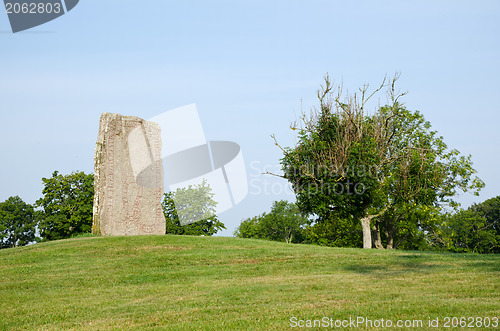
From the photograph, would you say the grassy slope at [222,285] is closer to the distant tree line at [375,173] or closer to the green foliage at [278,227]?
the distant tree line at [375,173]

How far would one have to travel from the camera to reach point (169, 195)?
56531 millimetres

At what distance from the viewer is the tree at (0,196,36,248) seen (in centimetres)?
5488

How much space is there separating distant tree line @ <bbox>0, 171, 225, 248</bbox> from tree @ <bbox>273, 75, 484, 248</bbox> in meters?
19.8

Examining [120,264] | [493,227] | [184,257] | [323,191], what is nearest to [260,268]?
[184,257]

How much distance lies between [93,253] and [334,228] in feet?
117

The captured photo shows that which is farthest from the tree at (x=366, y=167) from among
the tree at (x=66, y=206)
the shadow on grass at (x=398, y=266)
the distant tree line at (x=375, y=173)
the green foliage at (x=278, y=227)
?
the green foliage at (x=278, y=227)

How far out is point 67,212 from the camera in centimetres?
4694

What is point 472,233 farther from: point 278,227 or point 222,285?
point 222,285

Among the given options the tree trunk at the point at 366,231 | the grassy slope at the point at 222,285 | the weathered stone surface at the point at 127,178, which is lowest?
the grassy slope at the point at 222,285

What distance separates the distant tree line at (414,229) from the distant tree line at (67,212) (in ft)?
38.1

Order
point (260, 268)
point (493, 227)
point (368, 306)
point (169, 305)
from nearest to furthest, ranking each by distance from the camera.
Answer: point (368, 306) → point (169, 305) → point (260, 268) → point (493, 227)

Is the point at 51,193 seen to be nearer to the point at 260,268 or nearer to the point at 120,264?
the point at 120,264

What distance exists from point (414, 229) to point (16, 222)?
1638 inches

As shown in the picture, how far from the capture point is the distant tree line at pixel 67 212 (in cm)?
4678
